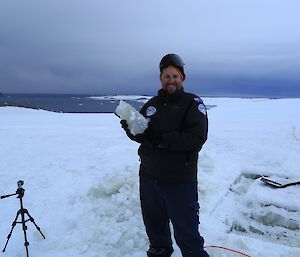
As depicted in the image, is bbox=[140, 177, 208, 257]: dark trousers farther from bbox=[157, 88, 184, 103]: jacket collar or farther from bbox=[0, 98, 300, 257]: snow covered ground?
bbox=[157, 88, 184, 103]: jacket collar

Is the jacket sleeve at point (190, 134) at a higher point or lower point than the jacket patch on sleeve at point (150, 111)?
lower

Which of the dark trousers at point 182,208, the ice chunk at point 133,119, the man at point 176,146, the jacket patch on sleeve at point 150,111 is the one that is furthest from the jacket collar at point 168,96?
the dark trousers at point 182,208

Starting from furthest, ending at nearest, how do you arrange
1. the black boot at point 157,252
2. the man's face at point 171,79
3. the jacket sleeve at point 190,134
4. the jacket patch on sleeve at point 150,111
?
the black boot at point 157,252, the jacket patch on sleeve at point 150,111, the man's face at point 171,79, the jacket sleeve at point 190,134

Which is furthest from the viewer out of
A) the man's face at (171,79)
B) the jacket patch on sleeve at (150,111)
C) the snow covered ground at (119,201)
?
the snow covered ground at (119,201)

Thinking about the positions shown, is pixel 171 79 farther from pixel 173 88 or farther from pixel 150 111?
pixel 150 111

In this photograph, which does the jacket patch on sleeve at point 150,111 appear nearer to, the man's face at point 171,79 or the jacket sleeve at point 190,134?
the man's face at point 171,79

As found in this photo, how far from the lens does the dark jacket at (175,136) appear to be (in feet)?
11.8

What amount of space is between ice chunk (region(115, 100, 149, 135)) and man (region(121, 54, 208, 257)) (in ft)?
0.25

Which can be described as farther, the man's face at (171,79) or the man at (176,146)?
the man's face at (171,79)

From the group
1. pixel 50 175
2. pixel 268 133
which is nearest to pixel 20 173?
pixel 50 175

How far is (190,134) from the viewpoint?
3578mm

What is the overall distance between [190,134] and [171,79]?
680mm

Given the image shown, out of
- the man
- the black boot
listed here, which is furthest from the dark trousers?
the black boot

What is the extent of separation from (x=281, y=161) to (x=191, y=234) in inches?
284
